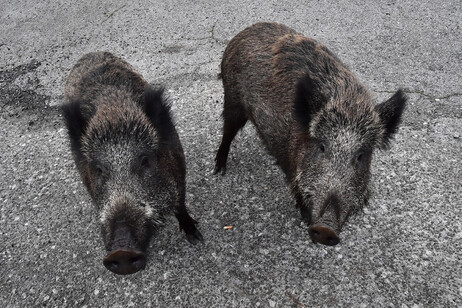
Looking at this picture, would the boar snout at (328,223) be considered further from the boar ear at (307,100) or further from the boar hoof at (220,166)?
the boar hoof at (220,166)

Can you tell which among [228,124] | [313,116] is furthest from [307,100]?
[228,124]

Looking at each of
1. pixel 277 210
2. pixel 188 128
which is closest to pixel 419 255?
pixel 277 210

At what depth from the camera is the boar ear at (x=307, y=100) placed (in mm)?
2398

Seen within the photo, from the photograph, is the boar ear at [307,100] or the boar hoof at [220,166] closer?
the boar ear at [307,100]

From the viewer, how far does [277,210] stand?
3252 mm

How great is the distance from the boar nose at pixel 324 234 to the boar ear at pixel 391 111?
79cm

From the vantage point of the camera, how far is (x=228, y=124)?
11.5 ft

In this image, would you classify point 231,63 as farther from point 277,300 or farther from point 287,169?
point 277,300

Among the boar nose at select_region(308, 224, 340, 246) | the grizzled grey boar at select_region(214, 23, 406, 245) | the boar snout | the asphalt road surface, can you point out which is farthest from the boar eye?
the asphalt road surface

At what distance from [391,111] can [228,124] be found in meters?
1.57

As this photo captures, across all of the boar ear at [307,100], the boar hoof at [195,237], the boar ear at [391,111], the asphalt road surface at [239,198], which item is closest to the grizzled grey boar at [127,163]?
the boar hoof at [195,237]

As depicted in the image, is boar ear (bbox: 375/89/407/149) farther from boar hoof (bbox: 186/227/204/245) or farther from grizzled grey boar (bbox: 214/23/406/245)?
boar hoof (bbox: 186/227/204/245)

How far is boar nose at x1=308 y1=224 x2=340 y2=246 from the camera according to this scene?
2.06 metres

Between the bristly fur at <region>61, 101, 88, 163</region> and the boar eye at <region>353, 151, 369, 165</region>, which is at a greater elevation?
the boar eye at <region>353, 151, 369, 165</region>
